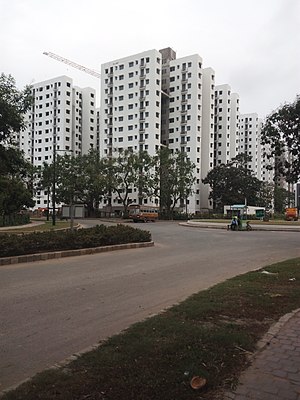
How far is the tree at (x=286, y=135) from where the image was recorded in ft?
55.4

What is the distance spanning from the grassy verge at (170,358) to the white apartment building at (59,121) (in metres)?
101

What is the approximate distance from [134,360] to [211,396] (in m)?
0.93

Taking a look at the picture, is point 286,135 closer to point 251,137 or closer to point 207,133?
point 207,133

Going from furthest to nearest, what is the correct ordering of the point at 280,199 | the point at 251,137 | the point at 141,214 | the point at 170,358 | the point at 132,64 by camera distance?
the point at 251,137
the point at 280,199
the point at 132,64
the point at 141,214
the point at 170,358

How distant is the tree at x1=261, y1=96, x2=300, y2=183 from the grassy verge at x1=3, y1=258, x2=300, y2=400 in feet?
38.8

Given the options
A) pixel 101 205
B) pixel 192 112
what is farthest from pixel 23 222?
pixel 192 112

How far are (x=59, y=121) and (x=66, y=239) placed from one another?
97.6 meters

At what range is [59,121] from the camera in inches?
4213

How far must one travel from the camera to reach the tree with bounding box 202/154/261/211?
85.6 m

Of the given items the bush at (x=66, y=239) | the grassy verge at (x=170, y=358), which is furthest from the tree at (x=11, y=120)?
the grassy verge at (x=170, y=358)

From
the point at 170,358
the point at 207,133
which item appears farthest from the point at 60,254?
the point at 207,133

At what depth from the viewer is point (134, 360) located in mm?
4000

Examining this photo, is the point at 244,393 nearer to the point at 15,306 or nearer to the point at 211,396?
the point at 211,396

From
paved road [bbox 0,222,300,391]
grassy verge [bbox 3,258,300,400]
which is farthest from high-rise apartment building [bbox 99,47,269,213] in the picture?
grassy verge [bbox 3,258,300,400]
